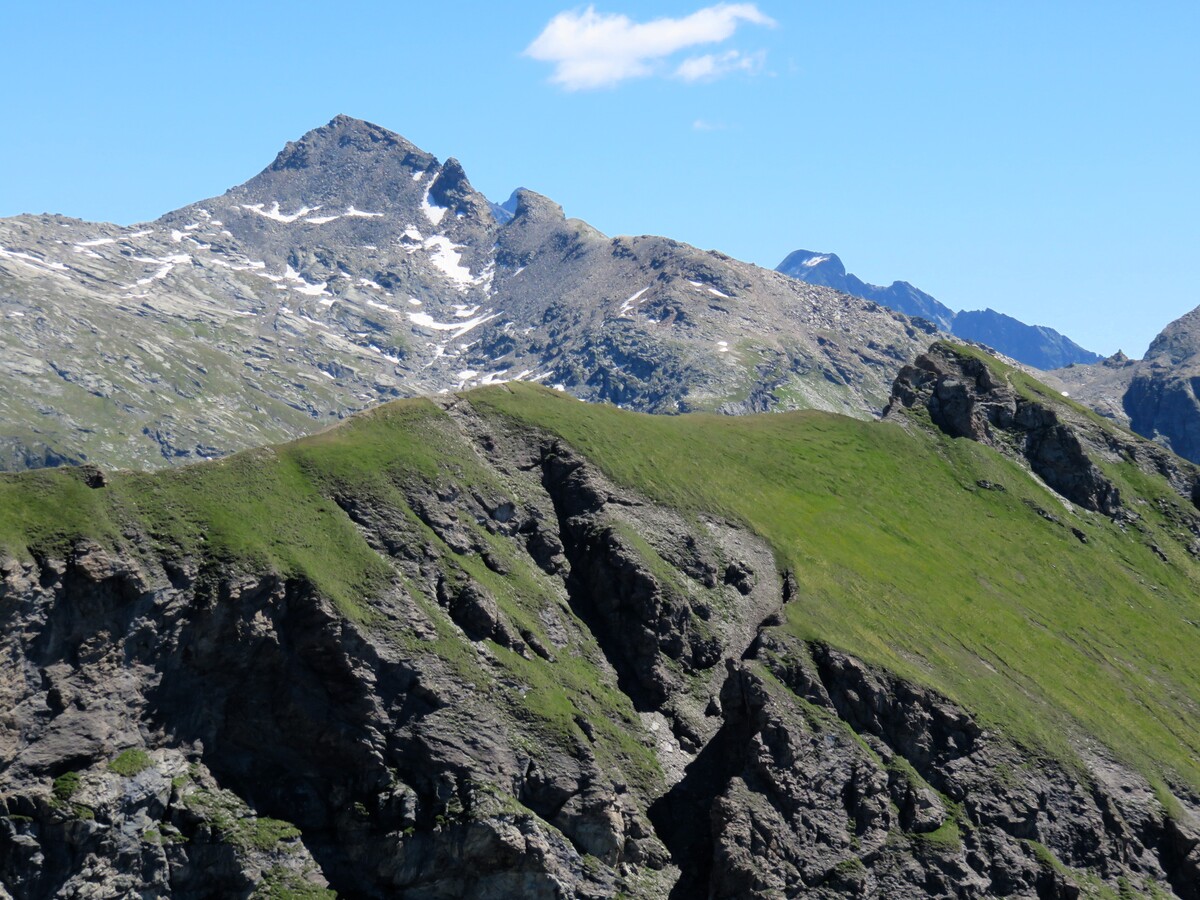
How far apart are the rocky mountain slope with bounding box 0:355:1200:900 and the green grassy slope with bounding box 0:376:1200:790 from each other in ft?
1.49

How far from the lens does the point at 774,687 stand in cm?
12056

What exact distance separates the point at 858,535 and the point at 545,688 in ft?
173

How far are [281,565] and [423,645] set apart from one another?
12415mm

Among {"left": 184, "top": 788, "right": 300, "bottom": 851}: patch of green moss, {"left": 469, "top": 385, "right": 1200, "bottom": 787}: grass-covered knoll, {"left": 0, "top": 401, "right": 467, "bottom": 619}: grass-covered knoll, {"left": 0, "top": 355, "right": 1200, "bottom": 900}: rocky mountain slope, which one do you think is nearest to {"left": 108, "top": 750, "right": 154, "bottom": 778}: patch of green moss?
{"left": 0, "top": 355, "right": 1200, "bottom": 900}: rocky mountain slope

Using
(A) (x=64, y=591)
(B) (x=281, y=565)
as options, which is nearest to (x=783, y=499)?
(B) (x=281, y=565)

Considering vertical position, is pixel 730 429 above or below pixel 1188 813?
above

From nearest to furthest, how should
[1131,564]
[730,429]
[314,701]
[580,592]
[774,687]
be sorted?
[314,701]
[774,687]
[580,592]
[730,429]
[1131,564]

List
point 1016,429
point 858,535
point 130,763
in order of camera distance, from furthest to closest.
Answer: point 1016,429 → point 858,535 → point 130,763

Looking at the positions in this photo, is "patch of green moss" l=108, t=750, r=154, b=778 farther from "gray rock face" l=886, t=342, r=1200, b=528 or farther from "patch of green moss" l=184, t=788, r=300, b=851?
"gray rock face" l=886, t=342, r=1200, b=528

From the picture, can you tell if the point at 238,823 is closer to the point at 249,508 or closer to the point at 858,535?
the point at 249,508

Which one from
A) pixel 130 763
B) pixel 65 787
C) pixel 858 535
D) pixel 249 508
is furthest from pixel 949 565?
pixel 65 787

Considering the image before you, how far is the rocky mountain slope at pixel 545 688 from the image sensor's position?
98.1 meters

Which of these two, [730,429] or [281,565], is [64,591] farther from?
[730,429]

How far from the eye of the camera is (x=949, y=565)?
15850 cm
